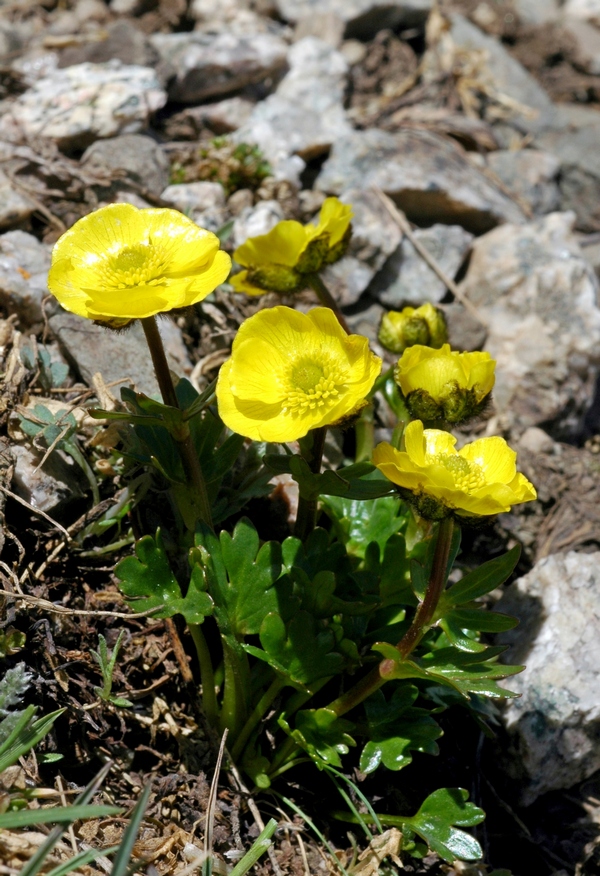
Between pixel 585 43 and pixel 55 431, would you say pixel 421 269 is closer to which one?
pixel 55 431

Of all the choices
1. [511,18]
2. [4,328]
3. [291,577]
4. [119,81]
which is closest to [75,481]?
[4,328]

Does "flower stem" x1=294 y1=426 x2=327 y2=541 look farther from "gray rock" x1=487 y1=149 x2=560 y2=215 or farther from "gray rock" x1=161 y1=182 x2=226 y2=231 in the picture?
"gray rock" x1=487 y1=149 x2=560 y2=215

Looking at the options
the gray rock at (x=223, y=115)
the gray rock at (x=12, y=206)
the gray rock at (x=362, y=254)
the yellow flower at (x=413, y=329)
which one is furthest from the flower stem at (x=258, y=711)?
the gray rock at (x=223, y=115)

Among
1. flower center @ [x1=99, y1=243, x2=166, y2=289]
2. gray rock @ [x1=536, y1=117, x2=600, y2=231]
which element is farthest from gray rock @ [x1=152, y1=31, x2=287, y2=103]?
flower center @ [x1=99, y1=243, x2=166, y2=289]

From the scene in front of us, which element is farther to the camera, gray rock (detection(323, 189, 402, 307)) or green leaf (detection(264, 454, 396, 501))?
gray rock (detection(323, 189, 402, 307))

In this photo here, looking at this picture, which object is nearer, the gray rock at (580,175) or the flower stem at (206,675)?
the flower stem at (206,675)

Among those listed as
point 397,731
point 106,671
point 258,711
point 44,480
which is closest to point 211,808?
point 258,711

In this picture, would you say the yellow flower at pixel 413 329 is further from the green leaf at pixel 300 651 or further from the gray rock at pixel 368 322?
the green leaf at pixel 300 651
